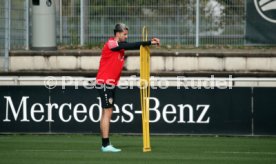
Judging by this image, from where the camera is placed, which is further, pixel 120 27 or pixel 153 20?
pixel 153 20

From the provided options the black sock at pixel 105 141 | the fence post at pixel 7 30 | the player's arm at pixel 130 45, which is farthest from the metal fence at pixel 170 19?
the black sock at pixel 105 141

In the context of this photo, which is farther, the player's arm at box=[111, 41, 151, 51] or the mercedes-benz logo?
the mercedes-benz logo

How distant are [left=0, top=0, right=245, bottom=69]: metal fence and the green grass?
14.5ft

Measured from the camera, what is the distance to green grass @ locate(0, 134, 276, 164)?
1299cm

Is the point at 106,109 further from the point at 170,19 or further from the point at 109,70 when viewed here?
the point at 170,19

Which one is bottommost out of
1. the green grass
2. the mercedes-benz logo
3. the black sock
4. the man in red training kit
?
the green grass

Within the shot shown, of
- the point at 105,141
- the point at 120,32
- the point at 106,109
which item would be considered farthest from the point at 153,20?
the point at 105,141

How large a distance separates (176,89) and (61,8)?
5192 mm

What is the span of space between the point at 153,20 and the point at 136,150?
7.24 metres

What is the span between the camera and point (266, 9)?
21.5m

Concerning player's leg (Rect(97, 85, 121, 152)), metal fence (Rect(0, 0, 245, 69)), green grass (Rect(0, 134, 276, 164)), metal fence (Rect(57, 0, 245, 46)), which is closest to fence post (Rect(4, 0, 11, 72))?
metal fence (Rect(0, 0, 245, 69))

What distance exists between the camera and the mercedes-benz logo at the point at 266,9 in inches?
842

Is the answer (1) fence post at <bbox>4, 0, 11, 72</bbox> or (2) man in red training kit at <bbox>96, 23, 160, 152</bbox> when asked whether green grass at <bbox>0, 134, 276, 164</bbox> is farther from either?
(1) fence post at <bbox>4, 0, 11, 72</bbox>

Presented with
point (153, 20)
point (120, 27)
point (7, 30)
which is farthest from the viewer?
point (153, 20)
